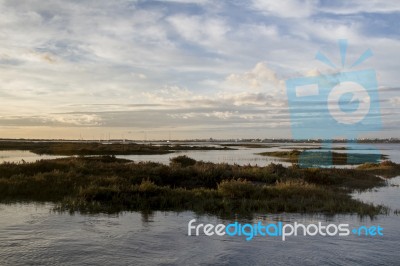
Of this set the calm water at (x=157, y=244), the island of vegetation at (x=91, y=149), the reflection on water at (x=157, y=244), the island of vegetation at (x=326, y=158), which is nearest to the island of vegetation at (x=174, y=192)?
the reflection on water at (x=157, y=244)

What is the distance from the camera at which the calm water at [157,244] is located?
437 inches

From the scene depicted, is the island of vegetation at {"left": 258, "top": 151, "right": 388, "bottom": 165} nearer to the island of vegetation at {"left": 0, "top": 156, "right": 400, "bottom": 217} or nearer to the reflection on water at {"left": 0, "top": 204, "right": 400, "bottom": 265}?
the island of vegetation at {"left": 0, "top": 156, "right": 400, "bottom": 217}

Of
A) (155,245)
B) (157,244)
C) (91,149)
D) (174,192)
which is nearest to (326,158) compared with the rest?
(91,149)

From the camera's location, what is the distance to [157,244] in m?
12.6

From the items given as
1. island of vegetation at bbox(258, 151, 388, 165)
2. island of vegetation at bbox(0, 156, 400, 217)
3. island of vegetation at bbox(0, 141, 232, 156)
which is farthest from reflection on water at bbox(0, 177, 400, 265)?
island of vegetation at bbox(0, 141, 232, 156)

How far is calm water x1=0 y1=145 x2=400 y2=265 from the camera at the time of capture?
11.1 metres

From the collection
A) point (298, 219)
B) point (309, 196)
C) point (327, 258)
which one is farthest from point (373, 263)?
point (309, 196)

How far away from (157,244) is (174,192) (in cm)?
853

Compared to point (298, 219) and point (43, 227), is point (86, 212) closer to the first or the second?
point (43, 227)

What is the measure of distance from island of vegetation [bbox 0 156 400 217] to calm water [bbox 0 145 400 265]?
189 centimetres

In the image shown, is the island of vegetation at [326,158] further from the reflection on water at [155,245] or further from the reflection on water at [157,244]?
the reflection on water at [155,245]

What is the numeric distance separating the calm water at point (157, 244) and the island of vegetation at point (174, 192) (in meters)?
1.89

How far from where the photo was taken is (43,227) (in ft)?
47.7

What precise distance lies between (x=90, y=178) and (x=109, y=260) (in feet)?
51.7
